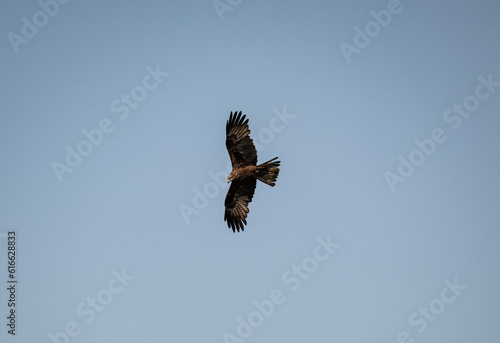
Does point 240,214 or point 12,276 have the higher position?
point 12,276

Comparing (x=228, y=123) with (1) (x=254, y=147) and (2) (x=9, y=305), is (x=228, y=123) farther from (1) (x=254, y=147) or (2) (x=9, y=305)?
(2) (x=9, y=305)

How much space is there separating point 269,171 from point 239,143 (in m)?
1.48

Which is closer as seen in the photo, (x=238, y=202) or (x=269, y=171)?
(x=269, y=171)

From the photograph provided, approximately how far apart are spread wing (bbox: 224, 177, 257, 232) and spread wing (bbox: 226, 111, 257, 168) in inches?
34.1

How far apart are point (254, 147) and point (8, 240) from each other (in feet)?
39.5

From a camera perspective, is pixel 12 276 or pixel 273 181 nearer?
pixel 273 181

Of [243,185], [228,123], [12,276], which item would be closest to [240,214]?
[243,185]

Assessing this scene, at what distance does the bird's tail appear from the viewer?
29.4 meters

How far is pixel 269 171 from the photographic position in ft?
96.5

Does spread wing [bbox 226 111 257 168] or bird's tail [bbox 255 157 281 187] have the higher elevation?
spread wing [bbox 226 111 257 168]

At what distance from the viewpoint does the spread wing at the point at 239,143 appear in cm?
2969

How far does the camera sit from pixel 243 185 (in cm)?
3053

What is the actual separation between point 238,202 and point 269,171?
7.47 feet

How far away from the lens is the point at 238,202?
3106 centimetres
